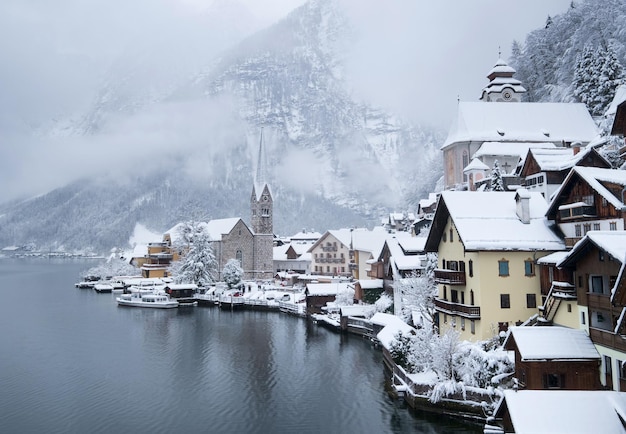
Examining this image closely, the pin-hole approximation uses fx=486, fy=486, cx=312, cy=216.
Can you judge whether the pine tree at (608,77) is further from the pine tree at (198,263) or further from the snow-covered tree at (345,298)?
the pine tree at (198,263)

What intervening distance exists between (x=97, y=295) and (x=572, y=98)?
95640 millimetres

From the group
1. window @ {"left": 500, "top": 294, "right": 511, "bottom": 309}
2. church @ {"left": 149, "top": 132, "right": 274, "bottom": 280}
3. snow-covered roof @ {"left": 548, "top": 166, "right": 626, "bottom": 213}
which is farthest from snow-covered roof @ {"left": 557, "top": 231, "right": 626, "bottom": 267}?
church @ {"left": 149, "top": 132, "right": 274, "bottom": 280}

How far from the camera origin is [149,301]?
3169 inches

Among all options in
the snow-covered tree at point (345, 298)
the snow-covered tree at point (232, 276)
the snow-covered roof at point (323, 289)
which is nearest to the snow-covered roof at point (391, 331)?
the snow-covered tree at point (345, 298)

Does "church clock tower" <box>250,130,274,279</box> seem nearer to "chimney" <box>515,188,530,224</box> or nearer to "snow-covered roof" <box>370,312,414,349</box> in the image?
"snow-covered roof" <box>370,312,414,349</box>

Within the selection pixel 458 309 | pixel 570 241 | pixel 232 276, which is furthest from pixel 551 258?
pixel 232 276

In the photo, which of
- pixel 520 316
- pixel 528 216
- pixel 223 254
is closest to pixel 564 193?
pixel 528 216

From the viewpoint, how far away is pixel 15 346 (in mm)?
49938

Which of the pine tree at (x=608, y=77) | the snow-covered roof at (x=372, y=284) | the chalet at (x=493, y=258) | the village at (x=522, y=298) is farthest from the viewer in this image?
the pine tree at (x=608, y=77)

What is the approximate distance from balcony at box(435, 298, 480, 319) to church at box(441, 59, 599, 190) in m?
35.7

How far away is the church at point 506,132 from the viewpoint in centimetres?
7175

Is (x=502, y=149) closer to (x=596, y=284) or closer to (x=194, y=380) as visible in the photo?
(x=596, y=284)

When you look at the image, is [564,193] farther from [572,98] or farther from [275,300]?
[572,98]

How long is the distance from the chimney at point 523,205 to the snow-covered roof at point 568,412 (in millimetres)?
16251
